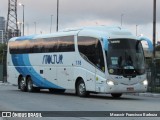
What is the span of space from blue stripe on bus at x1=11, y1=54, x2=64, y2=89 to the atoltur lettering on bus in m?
1.29

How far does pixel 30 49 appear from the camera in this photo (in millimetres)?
32688

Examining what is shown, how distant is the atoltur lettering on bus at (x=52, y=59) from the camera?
2887cm

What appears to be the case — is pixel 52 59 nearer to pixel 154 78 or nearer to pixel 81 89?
pixel 81 89


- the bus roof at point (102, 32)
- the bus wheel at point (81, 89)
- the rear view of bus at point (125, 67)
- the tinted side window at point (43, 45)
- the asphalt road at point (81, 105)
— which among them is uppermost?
the bus roof at point (102, 32)

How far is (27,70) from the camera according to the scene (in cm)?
3322

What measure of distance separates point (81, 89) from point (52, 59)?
404cm

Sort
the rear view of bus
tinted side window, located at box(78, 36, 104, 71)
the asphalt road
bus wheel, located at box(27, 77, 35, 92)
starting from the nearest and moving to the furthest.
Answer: the asphalt road
the rear view of bus
tinted side window, located at box(78, 36, 104, 71)
bus wheel, located at box(27, 77, 35, 92)

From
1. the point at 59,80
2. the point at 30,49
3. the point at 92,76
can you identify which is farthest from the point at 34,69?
the point at 92,76

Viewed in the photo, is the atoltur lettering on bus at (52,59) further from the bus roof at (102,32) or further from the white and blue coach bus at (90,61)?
the bus roof at (102,32)

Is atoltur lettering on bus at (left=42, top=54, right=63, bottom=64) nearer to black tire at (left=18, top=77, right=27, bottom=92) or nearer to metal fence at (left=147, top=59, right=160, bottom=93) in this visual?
black tire at (left=18, top=77, right=27, bottom=92)

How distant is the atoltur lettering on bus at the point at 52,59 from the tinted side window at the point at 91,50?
8.26 ft

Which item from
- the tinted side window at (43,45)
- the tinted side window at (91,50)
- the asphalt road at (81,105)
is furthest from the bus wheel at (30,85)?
the asphalt road at (81,105)

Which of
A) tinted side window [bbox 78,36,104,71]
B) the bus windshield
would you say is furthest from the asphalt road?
tinted side window [bbox 78,36,104,71]

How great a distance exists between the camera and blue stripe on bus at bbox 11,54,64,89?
3116 cm
